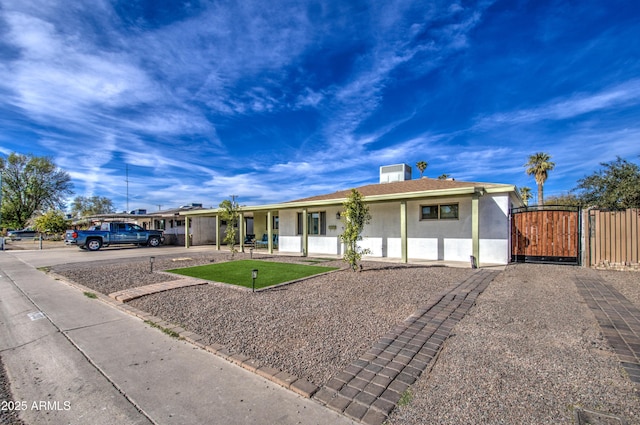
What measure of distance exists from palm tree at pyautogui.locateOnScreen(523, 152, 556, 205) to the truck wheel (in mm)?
36489

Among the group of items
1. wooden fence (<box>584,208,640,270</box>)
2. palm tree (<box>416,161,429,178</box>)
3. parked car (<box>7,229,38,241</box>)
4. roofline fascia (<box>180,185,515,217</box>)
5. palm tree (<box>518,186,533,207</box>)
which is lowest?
parked car (<box>7,229,38,241</box>)

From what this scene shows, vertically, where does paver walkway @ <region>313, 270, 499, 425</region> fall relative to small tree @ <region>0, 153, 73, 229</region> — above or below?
below

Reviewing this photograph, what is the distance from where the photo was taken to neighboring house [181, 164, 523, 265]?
997cm

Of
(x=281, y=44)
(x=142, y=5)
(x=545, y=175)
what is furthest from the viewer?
(x=545, y=175)

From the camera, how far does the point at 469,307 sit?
493 centimetres

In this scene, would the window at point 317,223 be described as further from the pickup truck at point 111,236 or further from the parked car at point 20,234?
the parked car at point 20,234

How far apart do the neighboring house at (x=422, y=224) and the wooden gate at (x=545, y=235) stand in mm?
717

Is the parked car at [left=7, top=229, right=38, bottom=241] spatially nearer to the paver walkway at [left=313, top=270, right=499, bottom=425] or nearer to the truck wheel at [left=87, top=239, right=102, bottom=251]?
the truck wheel at [left=87, top=239, right=102, bottom=251]

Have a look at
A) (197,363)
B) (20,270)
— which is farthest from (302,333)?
(20,270)

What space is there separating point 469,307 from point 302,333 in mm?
3156

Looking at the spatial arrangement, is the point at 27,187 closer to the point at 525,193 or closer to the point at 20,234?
the point at 20,234

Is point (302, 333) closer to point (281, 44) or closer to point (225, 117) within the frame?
point (281, 44)

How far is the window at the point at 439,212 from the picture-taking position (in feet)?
36.5

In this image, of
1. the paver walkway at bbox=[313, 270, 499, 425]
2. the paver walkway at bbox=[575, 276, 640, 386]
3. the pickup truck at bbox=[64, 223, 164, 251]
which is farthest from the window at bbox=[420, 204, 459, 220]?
the pickup truck at bbox=[64, 223, 164, 251]
